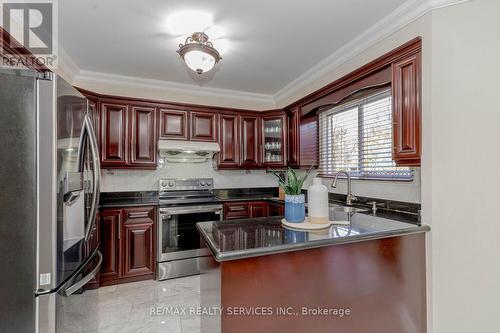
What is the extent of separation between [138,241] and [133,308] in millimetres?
763

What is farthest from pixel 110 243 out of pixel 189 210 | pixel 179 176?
pixel 179 176

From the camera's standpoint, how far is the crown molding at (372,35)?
1.83 m

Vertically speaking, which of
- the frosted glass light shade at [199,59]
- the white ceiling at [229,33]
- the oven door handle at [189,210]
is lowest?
the oven door handle at [189,210]

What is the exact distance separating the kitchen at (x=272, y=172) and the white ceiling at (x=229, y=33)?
21 mm

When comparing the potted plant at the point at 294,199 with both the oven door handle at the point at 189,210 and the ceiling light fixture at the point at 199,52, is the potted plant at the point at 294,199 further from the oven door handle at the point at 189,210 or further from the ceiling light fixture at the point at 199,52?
the oven door handle at the point at 189,210

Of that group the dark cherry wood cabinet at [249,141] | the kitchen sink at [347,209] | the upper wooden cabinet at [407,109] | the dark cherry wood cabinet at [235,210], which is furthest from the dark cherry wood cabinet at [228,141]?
the upper wooden cabinet at [407,109]

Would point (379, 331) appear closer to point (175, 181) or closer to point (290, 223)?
point (290, 223)

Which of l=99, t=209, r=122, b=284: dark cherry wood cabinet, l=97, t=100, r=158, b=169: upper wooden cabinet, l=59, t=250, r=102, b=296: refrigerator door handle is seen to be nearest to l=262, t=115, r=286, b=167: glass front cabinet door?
l=97, t=100, r=158, b=169: upper wooden cabinet

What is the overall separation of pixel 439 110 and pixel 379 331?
154cm

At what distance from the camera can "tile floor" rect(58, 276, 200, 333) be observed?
156cm

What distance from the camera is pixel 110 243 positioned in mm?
2842

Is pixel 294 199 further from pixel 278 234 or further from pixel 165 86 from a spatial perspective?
pixel 165 86

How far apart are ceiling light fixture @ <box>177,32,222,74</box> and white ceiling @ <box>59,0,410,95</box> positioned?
0.21 metres

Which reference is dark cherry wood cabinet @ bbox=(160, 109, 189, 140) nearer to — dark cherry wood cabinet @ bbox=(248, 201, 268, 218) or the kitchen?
the kitchen
